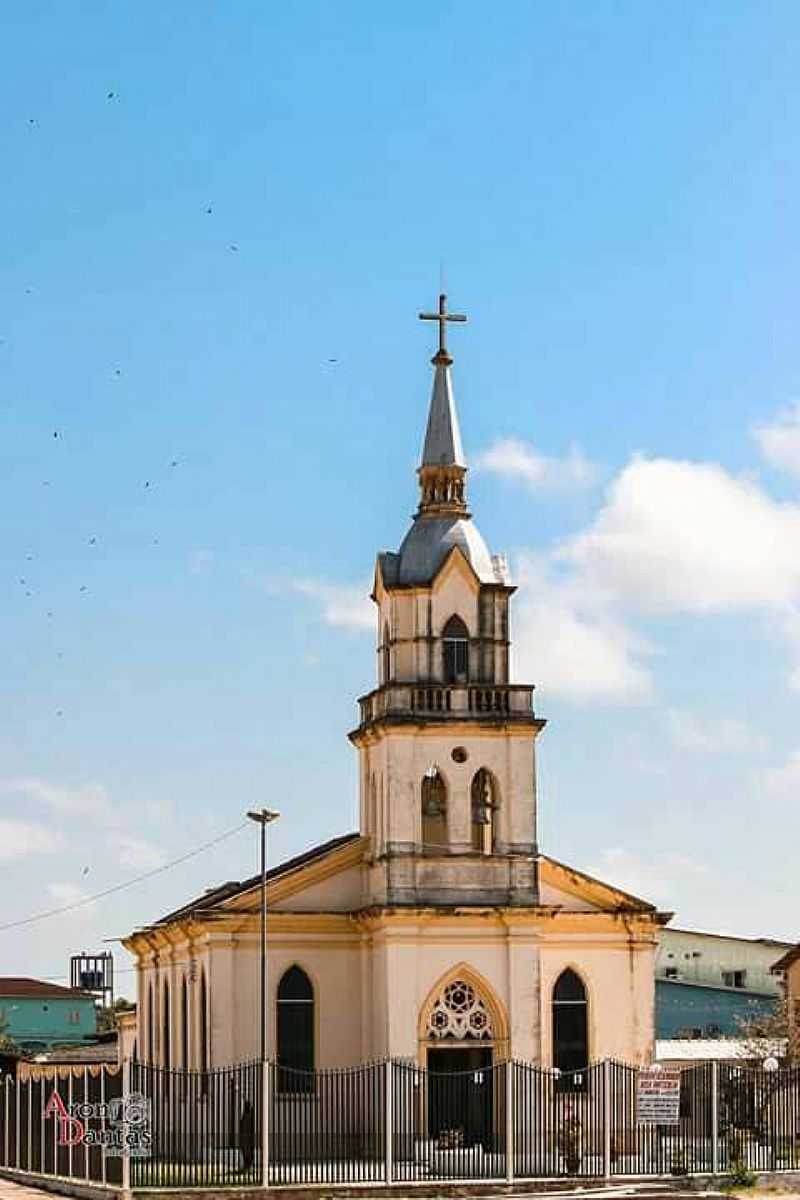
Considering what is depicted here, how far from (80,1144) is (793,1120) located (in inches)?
543

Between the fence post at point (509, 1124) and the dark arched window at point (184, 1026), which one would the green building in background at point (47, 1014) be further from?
the fence post at point (509, 1124)

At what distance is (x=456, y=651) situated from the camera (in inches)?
2255

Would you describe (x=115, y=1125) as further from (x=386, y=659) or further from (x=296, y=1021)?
(x=386, y=659)

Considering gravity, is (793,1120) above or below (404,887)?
below

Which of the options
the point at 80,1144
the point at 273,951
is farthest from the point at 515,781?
the point at 80,1144

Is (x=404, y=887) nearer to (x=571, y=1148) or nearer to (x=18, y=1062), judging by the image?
(x=571, y=1148)

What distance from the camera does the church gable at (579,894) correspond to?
192ft

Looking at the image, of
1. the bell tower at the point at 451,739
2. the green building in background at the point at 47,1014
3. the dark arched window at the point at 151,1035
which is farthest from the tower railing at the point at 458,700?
the green building in background at the point at 47,1014

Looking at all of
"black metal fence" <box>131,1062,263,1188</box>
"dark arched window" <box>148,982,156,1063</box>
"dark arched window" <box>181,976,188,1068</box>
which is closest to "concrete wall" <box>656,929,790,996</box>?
"dark arched window" <box>148,982,156,1063</box>

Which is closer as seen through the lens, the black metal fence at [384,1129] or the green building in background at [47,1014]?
the black metal fence at [384,1129]

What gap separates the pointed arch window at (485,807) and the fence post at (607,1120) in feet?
31.5

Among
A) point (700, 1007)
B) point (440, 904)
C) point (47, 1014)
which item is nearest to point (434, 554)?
point (440, 904)

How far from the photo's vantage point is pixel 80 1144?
46.5 meters

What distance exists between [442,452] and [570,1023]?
13746 millimetres
